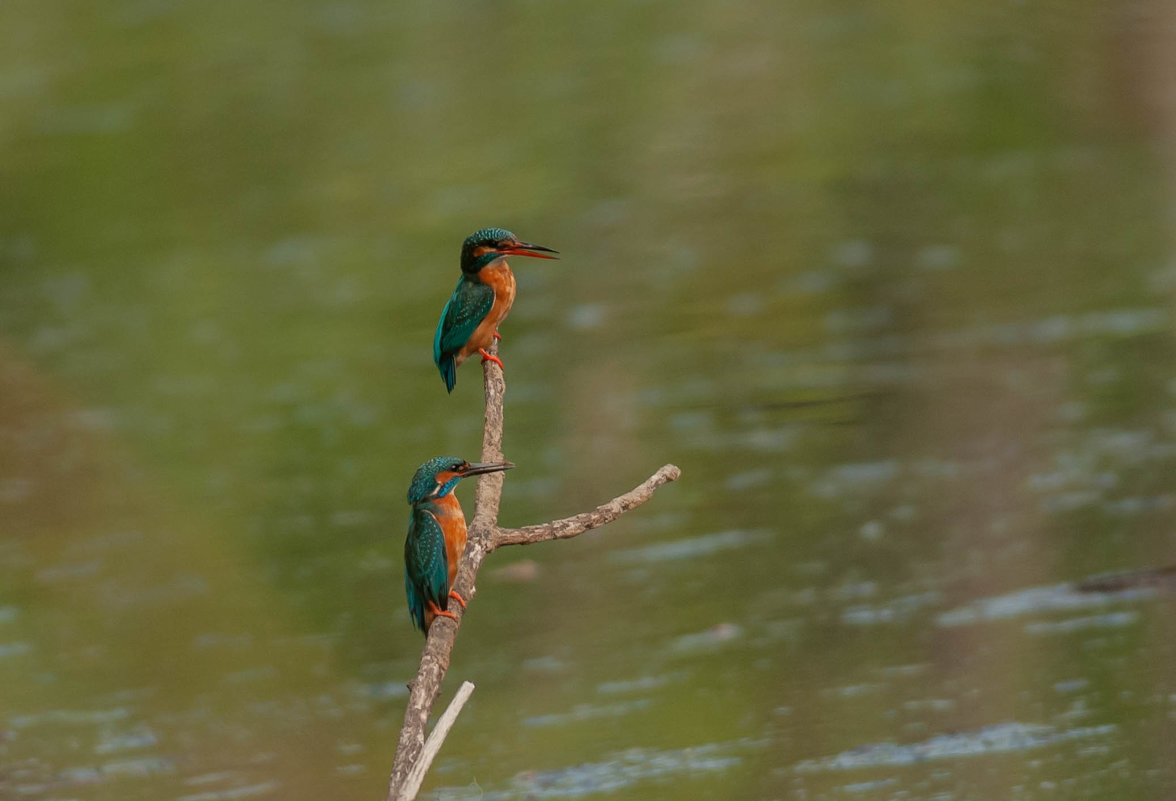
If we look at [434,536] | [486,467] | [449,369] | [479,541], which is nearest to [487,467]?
[486,467]

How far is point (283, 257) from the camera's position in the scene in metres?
11.0

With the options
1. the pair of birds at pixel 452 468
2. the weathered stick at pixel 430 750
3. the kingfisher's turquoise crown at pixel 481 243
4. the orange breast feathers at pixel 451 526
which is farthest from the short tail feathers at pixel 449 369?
the weathered stick at pixel 430 750

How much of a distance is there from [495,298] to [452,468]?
0.50m

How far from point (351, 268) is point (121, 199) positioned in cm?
275

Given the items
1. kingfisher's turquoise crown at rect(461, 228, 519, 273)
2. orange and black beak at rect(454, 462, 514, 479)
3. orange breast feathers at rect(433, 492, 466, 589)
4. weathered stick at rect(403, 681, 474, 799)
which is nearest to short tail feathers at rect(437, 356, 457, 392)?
kingfisher's turquoise crown at rect(461, 228, 519, 273)

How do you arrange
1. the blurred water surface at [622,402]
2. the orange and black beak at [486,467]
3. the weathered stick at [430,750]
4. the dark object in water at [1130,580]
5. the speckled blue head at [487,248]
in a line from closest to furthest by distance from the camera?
1. the weathered stick at [430,750]
2. the orange and black beak at [486,467]
3. the speckled blue head at [487,248]
4. the blurred water surface at [622,402]
5. the dark object in water at [1130,580]

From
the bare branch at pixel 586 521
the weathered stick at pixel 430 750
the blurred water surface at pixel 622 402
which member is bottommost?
the weathered stick at pixel 430 750

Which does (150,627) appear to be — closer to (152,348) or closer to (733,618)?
(733,618)

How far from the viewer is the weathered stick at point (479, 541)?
9.00ft

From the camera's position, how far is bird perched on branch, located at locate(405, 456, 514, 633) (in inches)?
128

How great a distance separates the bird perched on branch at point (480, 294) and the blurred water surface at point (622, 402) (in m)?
1.81

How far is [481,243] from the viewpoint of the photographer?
3609 millimetres

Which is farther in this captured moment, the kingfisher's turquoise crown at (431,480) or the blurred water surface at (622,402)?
the blurred water surface at (622,402)

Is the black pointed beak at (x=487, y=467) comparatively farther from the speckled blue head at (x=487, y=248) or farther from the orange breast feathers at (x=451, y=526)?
the speckled blue head at (x=487, y=248)
